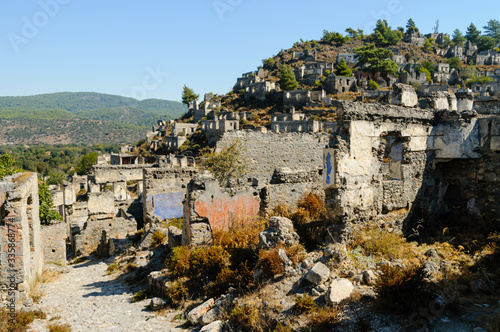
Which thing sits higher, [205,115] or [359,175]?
[205,115]

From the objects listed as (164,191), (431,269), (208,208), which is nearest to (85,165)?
(164,191)

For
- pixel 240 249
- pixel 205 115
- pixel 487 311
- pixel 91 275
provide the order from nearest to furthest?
pixel 487 311, pixel 240 249, pixel 91 275, pixel 205 115

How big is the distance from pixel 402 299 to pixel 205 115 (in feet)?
221

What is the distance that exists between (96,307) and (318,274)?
539 centimetres

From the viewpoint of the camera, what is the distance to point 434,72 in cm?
7181

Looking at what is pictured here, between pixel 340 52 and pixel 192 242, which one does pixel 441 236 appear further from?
pixel 340 52

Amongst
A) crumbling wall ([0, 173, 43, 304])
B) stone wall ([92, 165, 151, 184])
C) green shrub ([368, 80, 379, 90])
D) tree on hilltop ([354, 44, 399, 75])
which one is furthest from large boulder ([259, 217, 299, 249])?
tree on hilltop ([354, 44, 399, 75])

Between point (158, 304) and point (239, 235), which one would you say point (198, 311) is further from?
point (239, 235)

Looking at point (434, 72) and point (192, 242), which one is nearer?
point (192, 242)

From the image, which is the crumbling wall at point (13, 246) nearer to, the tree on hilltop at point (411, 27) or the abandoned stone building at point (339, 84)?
the abandoned stone building at point (339, 84)

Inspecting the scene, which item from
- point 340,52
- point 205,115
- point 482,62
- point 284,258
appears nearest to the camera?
point 284,258

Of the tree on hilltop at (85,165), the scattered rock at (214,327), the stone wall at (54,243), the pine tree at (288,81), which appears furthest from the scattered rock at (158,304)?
the pine tree at (288,81)

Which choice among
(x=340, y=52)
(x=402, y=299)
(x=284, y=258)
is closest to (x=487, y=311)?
(x=402, y=299)

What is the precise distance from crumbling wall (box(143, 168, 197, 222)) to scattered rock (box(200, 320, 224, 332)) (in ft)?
28.5
